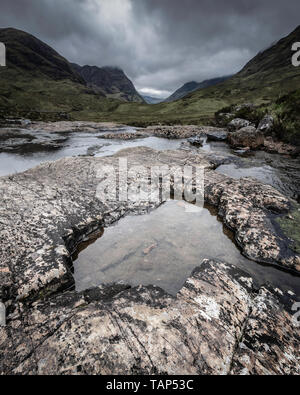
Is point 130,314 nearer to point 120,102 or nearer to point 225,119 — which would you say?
point 225,119

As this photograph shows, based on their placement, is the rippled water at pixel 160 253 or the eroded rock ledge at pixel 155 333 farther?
the rippled water at pixel 160 253

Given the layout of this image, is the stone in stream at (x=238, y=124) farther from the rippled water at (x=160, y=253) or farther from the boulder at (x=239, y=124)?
the rippled water at (x=160, y=253)

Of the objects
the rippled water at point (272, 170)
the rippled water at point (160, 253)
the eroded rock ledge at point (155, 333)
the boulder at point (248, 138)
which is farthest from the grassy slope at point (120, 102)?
the eroded rock ledge at point (155, 333)

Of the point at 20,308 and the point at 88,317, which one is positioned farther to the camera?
the point at 20,308

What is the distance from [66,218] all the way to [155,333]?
4.32 meters

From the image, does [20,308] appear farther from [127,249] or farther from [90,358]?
[127,249]

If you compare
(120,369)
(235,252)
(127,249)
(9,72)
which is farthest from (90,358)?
(9,72)

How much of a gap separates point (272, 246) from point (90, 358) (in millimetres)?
5186

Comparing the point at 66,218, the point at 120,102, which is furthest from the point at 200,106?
the point at 66,218

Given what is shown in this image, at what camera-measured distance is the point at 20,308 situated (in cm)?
372

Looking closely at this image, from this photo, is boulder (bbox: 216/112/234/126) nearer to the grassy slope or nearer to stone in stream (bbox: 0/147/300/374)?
stone in stream (bbox: 0/147/300/374)

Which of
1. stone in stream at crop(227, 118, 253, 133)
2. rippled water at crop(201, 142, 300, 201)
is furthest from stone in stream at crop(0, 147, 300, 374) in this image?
stone in stream at crop(227, 118, 253, 133)

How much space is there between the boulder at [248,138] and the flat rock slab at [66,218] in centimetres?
1145

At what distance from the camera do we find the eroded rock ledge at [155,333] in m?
2.92
